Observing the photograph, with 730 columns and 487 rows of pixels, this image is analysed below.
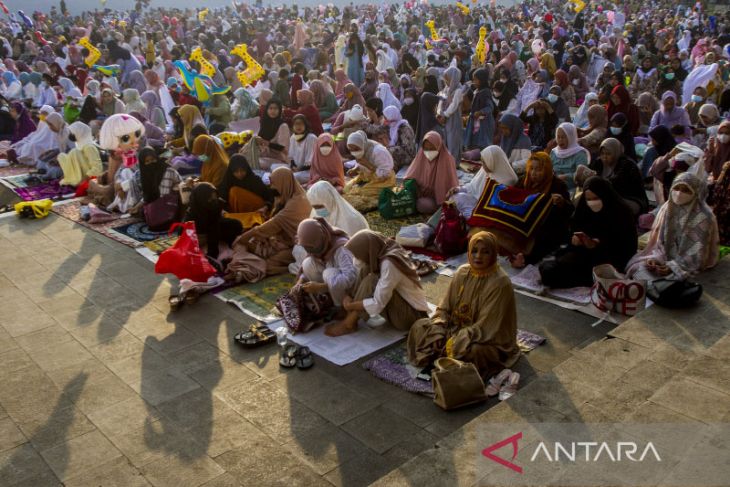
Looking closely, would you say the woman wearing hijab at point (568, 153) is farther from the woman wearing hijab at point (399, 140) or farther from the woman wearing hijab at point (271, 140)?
the woman wearing hijab at point (271, 140)

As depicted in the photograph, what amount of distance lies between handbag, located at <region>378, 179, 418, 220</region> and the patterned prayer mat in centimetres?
263

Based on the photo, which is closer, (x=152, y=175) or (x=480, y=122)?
(x=152, y=175)

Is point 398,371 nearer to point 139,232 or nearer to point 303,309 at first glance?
point 303,309

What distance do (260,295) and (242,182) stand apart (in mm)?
1371

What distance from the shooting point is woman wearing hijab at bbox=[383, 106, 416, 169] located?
880cm

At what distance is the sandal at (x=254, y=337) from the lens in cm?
454

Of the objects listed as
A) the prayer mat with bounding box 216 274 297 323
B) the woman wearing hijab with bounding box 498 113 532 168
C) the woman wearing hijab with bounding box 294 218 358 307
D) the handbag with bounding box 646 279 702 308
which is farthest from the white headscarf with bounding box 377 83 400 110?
the handbag with bounding box 646 279 702 308

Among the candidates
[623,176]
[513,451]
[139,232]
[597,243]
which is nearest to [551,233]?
[597,243]

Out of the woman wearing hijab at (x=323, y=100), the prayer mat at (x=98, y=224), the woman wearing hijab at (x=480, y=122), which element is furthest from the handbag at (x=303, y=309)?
the woman wearing hijab at (x=323, y=100)

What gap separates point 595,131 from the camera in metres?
7.51

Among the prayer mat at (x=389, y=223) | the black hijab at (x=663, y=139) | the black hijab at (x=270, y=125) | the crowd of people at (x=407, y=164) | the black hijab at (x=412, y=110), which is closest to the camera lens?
the crowd of people at (x=407, y=164)

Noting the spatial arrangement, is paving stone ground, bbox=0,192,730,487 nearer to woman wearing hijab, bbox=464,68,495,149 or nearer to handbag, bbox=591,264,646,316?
handbag, bbox=591,264,646,316

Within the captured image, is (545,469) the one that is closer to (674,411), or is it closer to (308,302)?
(674,411)

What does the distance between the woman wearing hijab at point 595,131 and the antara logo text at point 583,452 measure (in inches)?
199
